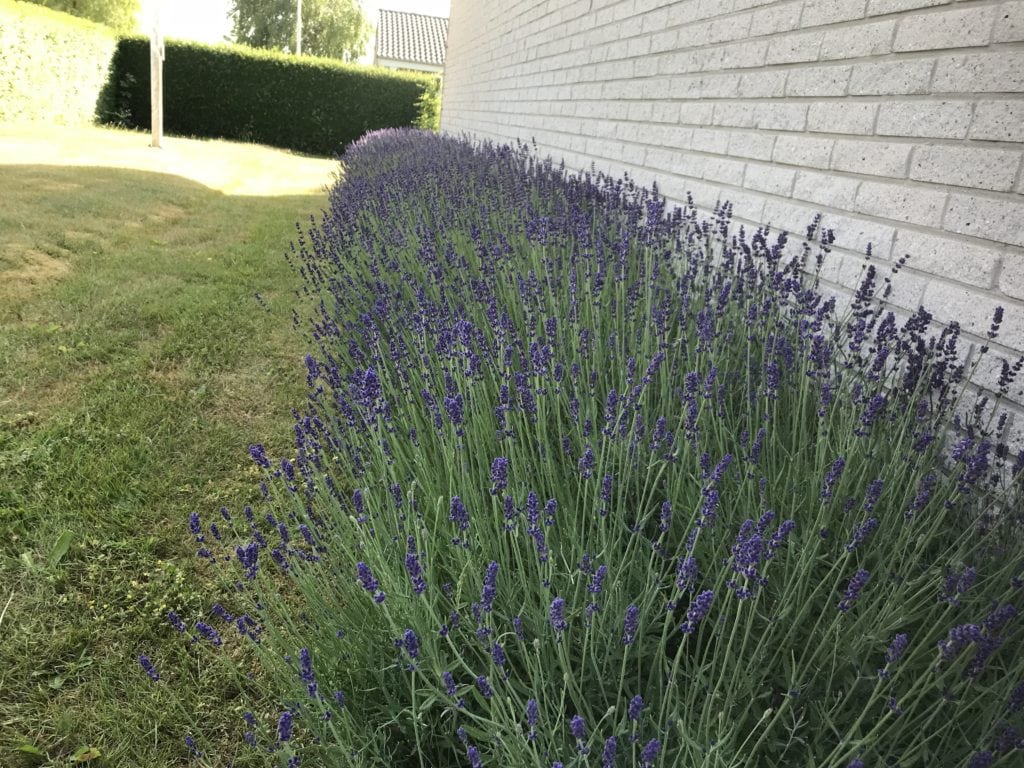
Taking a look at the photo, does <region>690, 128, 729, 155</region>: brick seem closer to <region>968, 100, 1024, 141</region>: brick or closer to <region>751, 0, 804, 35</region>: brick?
<region>751, 0, 804, 35</region>: brick

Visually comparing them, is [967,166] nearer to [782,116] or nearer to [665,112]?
[782,116]

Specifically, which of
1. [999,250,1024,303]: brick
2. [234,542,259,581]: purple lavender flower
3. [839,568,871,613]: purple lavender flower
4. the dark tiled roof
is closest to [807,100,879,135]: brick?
[999,250,1024,303]: brick

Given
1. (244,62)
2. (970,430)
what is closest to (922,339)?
(970,430)

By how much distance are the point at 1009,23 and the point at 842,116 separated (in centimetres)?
69

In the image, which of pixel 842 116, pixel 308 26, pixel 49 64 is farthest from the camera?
pixel 308 26

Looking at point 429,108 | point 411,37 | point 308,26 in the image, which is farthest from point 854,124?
point 411,37

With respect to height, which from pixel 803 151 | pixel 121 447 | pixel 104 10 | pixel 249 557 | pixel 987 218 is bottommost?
pixel 121 447

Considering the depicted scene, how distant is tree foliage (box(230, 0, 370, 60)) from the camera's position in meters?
35.9

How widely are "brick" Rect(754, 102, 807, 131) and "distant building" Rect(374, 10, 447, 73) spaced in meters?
36.0

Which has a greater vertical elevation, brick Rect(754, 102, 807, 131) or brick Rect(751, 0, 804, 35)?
brick Rect(751, 0, 804, 35)

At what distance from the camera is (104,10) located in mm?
22688

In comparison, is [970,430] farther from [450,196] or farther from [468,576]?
[450,196]

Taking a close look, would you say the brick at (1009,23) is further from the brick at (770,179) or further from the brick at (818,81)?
the brick at (770,179)

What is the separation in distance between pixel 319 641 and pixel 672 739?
901 millimetres
